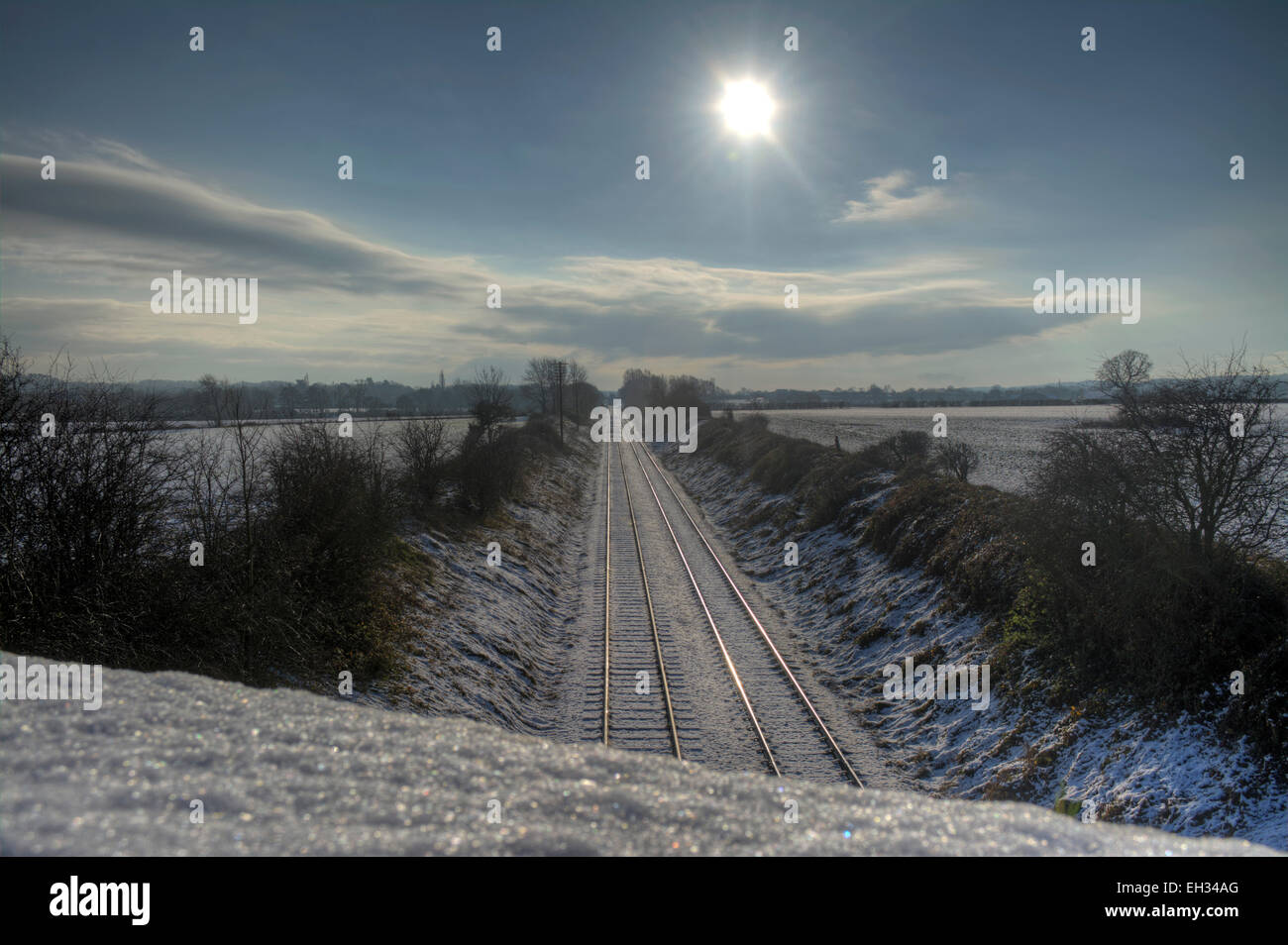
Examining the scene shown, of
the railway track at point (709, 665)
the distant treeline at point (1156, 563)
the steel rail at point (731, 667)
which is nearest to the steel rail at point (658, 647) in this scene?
the railway track at point (709, 665)

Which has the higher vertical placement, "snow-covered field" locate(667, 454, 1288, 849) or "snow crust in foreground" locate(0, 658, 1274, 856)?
"snow crust in foreground" locate(0, 658, 1274, 856)

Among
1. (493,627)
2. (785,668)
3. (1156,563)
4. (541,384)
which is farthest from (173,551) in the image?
(541,384)

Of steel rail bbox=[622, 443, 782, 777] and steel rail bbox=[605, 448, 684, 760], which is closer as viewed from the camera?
steel rail bbox=[622, 443, 782, 777]

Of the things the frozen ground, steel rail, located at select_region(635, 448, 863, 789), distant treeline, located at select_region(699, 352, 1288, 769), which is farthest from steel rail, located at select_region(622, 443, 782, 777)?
distant treeline, located at select_region(699, 352, 1288, 769)

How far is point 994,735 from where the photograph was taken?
11.4 m

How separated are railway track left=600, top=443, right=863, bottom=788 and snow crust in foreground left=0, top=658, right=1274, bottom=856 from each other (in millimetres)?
8329

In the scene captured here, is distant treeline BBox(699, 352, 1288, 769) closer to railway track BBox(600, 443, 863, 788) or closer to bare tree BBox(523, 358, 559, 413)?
railway track BBox(600, 443, 863, 788)

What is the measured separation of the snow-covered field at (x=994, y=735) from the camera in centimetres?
809

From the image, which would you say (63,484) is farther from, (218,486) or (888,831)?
(888,831)

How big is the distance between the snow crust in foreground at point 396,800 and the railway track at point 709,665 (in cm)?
833

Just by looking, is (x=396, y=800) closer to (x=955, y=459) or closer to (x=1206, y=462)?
(x=1206, y=462)

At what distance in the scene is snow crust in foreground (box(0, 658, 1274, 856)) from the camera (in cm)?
258

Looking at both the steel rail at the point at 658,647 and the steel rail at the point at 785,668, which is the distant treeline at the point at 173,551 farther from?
the steel rail at the point at 785,668
